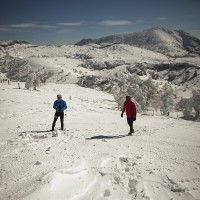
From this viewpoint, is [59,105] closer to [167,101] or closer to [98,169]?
[98,169]

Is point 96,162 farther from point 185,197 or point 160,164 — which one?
point 185,197

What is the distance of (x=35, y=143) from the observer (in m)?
8.34

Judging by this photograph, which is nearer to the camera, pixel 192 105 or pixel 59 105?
pixel 59 105

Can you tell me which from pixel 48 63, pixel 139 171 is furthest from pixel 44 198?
pixel 48 63

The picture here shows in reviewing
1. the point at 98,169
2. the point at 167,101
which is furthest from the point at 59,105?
the point at 167,101

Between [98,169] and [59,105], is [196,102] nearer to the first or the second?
[59,105]

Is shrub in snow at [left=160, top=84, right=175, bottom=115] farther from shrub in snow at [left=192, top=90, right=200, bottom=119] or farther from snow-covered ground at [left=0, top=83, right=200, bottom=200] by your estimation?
snow-covered ground at [left=0, top=83, right=200, bottom=200]

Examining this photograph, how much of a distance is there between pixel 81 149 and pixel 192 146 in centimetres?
464

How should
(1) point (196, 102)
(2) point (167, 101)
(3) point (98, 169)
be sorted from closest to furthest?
(3) point (98, 169) < (1) point (196, 102) < (2) point (167, 101)

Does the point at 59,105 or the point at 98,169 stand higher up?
the point at 59,105

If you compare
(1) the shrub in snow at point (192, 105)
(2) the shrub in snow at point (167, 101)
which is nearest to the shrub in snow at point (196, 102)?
(1) the shrub in snow at point (192, 105)

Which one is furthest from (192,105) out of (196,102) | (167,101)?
(167,101)

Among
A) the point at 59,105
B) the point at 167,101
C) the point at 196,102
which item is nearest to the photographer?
the point at 59,105

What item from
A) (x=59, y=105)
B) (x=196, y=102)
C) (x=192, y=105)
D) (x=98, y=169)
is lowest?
(x=192, y=105)
